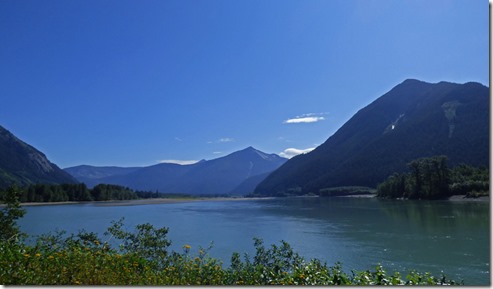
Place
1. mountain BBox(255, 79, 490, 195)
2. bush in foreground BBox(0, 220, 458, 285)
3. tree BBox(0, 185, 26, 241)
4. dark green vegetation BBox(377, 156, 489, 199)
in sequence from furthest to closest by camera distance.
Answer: mountain BBox(255, 79, 490, 195), dark green vegetation BBox(377, 156, 489, 199), tree BBox(0, 185, 26, 241), bush in foreground BBox(0, 220, 458, 285)

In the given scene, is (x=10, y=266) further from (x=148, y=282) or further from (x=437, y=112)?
(x=437, y=112)

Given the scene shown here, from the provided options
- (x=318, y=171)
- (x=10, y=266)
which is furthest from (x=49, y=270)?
(x=318, y=171)

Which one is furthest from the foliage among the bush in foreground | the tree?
the bush in foreground

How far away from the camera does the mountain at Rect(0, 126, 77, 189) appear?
235ft

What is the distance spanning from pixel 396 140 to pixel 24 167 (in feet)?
318

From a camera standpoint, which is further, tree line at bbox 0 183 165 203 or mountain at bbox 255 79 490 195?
mountain at bbox 255 79 490 195

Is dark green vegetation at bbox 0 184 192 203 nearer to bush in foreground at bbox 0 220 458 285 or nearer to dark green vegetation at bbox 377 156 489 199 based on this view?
dark green vegetation at bbox 377 156 489 199

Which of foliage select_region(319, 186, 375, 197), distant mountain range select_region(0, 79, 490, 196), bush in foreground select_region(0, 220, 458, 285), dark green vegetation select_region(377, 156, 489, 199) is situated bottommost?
foliage select_region(319, 186, 375, 197)

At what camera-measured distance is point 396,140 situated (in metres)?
108

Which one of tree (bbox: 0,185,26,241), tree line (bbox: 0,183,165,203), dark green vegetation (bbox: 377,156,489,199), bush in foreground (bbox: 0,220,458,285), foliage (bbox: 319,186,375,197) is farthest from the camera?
foliage (bbox: 319,186,375,197)

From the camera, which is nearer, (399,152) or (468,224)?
(468,224)

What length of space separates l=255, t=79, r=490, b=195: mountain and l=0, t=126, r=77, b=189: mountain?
228 ft

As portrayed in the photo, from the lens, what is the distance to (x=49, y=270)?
346 cm

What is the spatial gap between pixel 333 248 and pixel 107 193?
7368 cm
